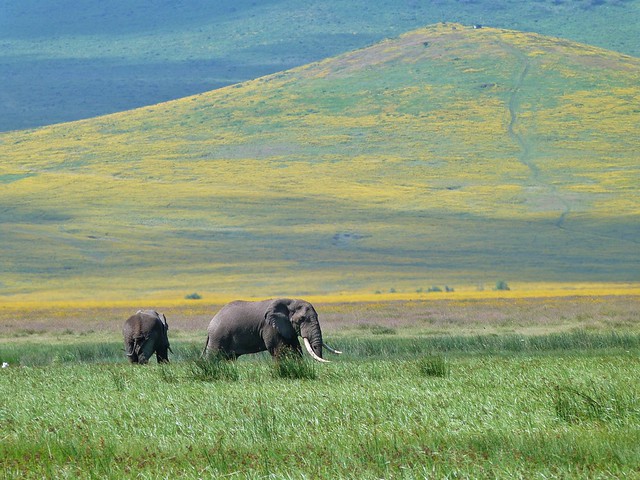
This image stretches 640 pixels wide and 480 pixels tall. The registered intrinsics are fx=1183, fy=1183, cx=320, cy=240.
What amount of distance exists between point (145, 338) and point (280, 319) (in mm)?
3514

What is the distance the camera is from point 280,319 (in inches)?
789

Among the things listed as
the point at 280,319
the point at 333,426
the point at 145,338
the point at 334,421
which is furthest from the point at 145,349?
the point at 333,426

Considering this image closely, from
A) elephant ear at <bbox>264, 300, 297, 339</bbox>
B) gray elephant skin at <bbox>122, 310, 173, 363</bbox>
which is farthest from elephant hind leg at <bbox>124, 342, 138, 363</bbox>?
elephant ear at <bbox>264, 300, 297, 339</bbox>

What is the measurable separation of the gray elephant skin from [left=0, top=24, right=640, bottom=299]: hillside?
145 ft

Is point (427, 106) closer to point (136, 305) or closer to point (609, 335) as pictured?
point (136, 305)

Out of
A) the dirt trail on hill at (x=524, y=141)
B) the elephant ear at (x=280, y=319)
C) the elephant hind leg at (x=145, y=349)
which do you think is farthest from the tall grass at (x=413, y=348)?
the dirt trail on hill at (x=524, y=141)

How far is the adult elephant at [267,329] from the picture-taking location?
65.0 feet

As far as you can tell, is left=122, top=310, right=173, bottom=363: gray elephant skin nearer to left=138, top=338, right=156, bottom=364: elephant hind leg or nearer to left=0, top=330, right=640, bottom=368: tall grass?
left=138, top=338, right=156, bottom=364: elephant hind leg

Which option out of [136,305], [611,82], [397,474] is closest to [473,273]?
[136,305]

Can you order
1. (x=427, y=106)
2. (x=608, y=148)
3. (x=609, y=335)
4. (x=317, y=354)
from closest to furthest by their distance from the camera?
(x=317, y=354), (x=609, y=335), (x=608, y=148), (x=427, y=106)

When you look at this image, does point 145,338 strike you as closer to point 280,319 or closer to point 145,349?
point 145,349

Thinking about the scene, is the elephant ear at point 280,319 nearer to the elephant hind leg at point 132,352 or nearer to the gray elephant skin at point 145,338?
the gray elephant skin at point 145,338

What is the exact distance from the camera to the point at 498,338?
27438mm

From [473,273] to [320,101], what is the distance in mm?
76655
